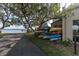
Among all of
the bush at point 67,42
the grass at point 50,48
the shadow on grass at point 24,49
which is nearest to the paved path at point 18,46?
the shadow on grass at point 24,49

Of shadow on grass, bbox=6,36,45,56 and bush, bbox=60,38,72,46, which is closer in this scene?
shadow on grass, bbox=6,36,45,56

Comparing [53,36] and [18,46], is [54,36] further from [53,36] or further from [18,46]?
[18,46]

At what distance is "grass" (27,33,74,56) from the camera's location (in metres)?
8.13

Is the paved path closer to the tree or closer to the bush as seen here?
the tree

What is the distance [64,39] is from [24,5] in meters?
1.39

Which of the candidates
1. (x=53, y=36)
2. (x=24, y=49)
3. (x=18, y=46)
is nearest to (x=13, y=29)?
(x=18, y=46)

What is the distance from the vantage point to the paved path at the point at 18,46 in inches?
320

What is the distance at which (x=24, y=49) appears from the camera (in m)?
8.22

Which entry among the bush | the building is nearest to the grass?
the bush

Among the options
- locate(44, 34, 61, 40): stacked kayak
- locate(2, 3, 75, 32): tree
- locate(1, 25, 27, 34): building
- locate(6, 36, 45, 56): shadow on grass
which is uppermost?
locate(2, 3, 75, 32): tree

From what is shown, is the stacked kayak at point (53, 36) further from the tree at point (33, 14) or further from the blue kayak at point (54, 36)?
the tree at point (33, 14)

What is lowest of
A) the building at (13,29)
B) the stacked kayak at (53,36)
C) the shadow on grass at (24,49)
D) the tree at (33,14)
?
the shadow on grass at (24,49)

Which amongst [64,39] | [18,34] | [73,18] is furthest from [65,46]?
[18,34]

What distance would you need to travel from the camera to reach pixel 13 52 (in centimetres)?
813
